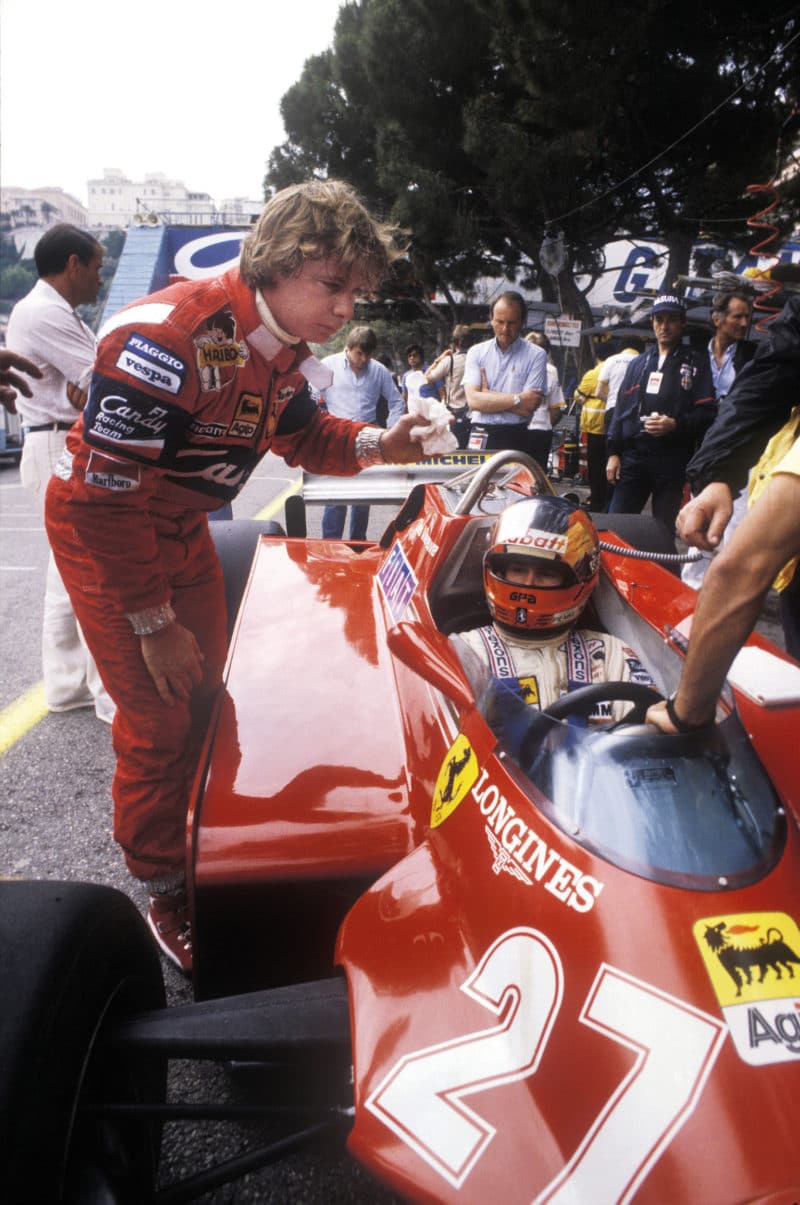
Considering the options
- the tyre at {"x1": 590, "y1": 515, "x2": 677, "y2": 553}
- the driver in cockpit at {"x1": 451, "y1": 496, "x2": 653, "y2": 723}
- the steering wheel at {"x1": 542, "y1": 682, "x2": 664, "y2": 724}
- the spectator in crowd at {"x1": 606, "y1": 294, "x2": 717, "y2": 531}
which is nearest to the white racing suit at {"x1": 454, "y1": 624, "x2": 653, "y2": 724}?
the driver in cockpit at {"x1": 451, "y1": 496, "x2": 653, "y2": 723}

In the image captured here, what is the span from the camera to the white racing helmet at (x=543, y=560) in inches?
73.4

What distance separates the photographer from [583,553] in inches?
75.1

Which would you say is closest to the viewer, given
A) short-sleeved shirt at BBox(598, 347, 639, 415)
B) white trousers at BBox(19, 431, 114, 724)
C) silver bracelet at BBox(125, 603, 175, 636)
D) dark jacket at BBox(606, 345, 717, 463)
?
silver bracelet at BBox(125, 603, 175, 636)

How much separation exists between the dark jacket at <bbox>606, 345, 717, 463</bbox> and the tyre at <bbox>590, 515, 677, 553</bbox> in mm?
1252

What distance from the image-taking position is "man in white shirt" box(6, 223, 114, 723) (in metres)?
2.83

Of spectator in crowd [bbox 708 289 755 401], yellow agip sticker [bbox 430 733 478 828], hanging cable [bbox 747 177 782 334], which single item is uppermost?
hanging cable [bbox 747 177 782 334]

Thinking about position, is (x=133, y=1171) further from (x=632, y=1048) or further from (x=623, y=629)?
(x=623, y=629)

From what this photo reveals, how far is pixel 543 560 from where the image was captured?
185 centimetres

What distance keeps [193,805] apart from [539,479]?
1.62 m

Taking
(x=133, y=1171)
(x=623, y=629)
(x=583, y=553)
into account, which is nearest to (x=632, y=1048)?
(x=133, y=1171)

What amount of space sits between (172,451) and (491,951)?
3.69ft

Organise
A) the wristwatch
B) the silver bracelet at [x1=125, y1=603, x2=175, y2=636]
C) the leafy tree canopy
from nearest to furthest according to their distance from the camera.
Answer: the wristwatch
the silver bracelet at [x1=125, y1=603, x2=175, y2=636]
the leafy tree canopy

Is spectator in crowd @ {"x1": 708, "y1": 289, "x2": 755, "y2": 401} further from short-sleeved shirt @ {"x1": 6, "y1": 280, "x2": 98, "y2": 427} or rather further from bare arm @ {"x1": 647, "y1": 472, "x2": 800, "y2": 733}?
bare arm @ {"x1": 647, "y1": 472, "x2": 800, "y2": 733}

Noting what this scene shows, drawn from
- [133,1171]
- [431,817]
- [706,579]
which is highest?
[706,579]
